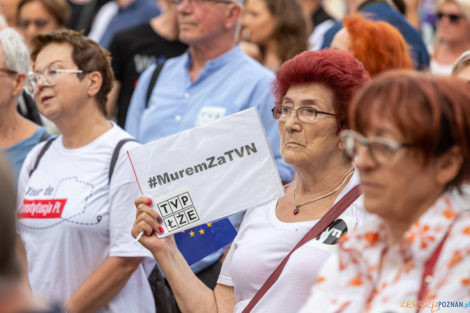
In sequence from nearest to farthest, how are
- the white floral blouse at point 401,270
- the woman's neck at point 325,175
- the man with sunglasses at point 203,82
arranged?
the white floral blouse at point 401,270
the woman's neck at point 325,175
the man with sunglasses at point 203,82

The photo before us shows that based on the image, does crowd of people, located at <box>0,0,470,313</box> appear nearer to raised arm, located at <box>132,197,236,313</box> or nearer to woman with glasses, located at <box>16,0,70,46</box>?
raised arm, located at <box>132,197,236,313</box>

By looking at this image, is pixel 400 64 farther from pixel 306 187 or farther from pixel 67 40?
pixel 67 40

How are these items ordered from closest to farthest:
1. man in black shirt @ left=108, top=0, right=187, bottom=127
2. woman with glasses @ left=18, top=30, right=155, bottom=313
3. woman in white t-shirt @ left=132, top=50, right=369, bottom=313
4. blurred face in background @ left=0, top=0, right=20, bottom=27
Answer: woman in white t-shirt @ left=132, top=50, right=369, bottom=313 → woman with glasses @ left=18, top=30, right=155, bottom=313 → man in black shirt @ left=108, top=0, right=187, bottom=127 → blurred face in background @ left=0, top=0, right=20, bottom=27

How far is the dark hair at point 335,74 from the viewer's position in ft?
10.7

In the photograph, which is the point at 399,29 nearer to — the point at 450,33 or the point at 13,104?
the point at 450,33

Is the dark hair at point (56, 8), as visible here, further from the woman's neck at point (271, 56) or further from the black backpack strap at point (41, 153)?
the black backpack strap at point (41, 153)

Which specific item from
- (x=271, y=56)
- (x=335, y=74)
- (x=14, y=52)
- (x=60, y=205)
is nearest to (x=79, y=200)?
(x=60, y=205)

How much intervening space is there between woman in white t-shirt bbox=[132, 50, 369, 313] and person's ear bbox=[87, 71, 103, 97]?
1.11m

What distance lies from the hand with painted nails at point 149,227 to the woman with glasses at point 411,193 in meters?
1.21

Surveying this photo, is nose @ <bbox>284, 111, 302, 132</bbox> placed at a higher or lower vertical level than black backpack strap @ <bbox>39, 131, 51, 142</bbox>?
higher

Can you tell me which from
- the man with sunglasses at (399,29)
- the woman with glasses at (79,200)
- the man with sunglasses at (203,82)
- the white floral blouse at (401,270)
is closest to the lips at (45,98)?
the woman with glasses at (79,200)

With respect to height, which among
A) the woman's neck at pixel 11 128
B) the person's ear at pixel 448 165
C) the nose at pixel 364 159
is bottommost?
the woman's neck at pixel 11 128

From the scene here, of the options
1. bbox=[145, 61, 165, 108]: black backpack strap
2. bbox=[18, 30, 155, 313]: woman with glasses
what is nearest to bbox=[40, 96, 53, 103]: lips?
bbox=[18, 30, 155, 313]: woman with glasses

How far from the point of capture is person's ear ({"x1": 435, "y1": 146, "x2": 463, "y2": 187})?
7.16ft
